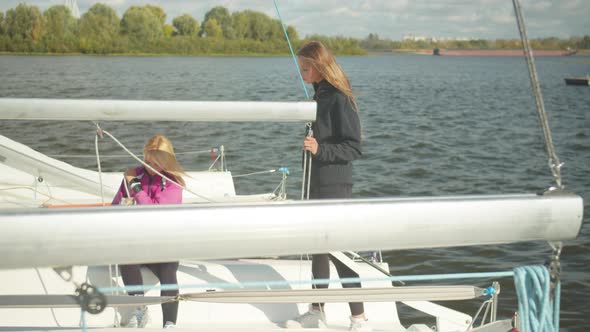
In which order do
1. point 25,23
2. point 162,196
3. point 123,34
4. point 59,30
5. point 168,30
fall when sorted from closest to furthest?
point 162,196 → point 25,23 → point 59,30 → point 123,34 → point 168,30

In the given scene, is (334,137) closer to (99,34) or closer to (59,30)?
(59,30)

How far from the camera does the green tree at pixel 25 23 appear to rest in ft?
198

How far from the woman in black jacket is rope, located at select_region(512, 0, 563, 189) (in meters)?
1.43

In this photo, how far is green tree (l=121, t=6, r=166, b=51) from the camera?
6757cm

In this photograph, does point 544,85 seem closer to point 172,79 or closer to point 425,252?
point 172,79

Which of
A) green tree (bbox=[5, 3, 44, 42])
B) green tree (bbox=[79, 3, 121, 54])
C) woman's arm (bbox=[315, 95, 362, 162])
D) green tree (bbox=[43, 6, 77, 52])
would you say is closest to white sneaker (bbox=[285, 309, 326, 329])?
→ woman's arm (bbox=[315, 95, 362, 162])

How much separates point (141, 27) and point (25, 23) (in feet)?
39.4

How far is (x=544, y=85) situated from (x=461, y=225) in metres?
39.3

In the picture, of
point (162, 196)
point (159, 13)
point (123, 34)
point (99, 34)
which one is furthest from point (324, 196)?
point (159, 13)

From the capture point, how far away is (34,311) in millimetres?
3207

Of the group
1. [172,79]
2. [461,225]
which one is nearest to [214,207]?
[461,225]

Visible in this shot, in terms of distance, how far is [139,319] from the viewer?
10.3 feet

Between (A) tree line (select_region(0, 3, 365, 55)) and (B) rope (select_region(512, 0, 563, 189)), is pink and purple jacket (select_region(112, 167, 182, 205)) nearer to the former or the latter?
(B) rope (select_region(512, 0, 563, 189))

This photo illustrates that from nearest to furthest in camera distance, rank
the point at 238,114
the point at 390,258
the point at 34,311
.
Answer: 1. the point at 34,311
2. the point at 238,114
3. the point at 390,258
